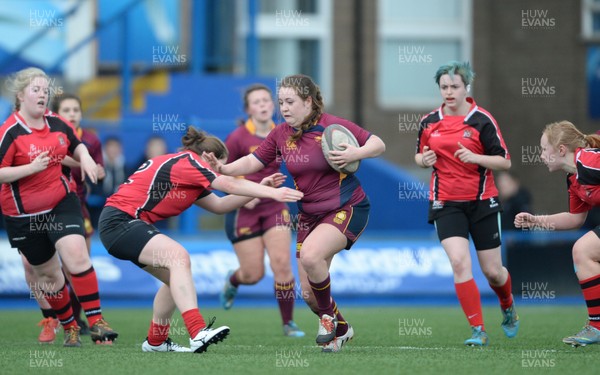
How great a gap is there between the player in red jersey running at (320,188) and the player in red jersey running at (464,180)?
89cm

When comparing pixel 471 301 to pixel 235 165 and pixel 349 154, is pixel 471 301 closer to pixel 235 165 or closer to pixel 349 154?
pixel 349 154

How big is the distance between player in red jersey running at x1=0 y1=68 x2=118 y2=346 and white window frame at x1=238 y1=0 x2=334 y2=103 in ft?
37.2

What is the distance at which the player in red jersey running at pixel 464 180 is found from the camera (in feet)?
28.0

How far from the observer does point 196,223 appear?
14.8 metres

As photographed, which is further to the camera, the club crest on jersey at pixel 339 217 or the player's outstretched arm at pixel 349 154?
the club crest on jersey at pixel 339 217

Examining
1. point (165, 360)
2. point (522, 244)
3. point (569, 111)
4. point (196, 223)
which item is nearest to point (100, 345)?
point (165, 360)

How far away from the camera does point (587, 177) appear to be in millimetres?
7871

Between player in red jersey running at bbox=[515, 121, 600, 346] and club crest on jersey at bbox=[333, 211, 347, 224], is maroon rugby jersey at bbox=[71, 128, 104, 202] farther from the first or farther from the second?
player in red jersey running at bbox=[515, 121, 600, 346]

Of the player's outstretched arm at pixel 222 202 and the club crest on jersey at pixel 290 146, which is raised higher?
the club crest on jersey at pixel 290 146

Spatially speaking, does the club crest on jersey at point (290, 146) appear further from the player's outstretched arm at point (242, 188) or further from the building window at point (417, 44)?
the building window at point (417, 44)

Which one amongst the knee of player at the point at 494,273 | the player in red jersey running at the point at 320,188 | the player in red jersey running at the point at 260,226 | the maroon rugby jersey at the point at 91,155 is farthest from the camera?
the player in red jersey running at the point at 260,226

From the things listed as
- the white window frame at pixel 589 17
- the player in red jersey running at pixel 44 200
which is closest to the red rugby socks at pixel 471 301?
the player in red jersey running at pixel 44 200

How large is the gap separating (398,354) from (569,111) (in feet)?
44.9

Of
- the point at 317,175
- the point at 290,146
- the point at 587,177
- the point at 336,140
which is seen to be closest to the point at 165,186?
the point at 290,146
